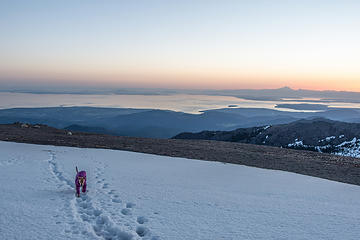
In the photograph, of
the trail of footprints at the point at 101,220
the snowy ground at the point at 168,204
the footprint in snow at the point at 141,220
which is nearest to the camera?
the trail of footprints at the point at 101,220

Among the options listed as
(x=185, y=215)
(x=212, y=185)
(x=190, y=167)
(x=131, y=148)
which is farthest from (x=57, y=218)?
(x=131, y=148)

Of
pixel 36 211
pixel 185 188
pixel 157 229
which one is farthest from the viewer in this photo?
pixel 185 188

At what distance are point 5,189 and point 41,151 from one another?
875 centimetres

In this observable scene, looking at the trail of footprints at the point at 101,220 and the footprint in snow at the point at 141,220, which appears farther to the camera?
the footprint in snow at the point at 141,220

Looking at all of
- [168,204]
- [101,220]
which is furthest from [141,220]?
[168,204]

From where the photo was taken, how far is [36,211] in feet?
20.7

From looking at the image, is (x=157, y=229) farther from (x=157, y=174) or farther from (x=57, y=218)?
(x=157, y=174)

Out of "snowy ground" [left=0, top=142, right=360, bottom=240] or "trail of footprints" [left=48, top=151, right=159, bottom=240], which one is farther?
"snowy ground" [left=0, top=142, right=360, bottom=240]

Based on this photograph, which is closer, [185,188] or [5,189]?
[5,189]

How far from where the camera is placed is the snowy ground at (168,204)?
564cm

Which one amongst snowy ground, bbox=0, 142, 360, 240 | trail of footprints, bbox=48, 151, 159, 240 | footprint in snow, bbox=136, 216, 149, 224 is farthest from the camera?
footprint in snow, bbox=136, 216, 149, 224

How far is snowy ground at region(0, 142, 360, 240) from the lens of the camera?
5637mm

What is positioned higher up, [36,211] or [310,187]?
[36,211]

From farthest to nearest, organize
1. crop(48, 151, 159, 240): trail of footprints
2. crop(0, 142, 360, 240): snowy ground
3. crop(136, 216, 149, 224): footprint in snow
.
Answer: crop(136, 216, 149, 224): footprint in snow
crop(0, 142, 360, 240): snowy ground
crop(48, 151, 159, 240): trail of footprints
